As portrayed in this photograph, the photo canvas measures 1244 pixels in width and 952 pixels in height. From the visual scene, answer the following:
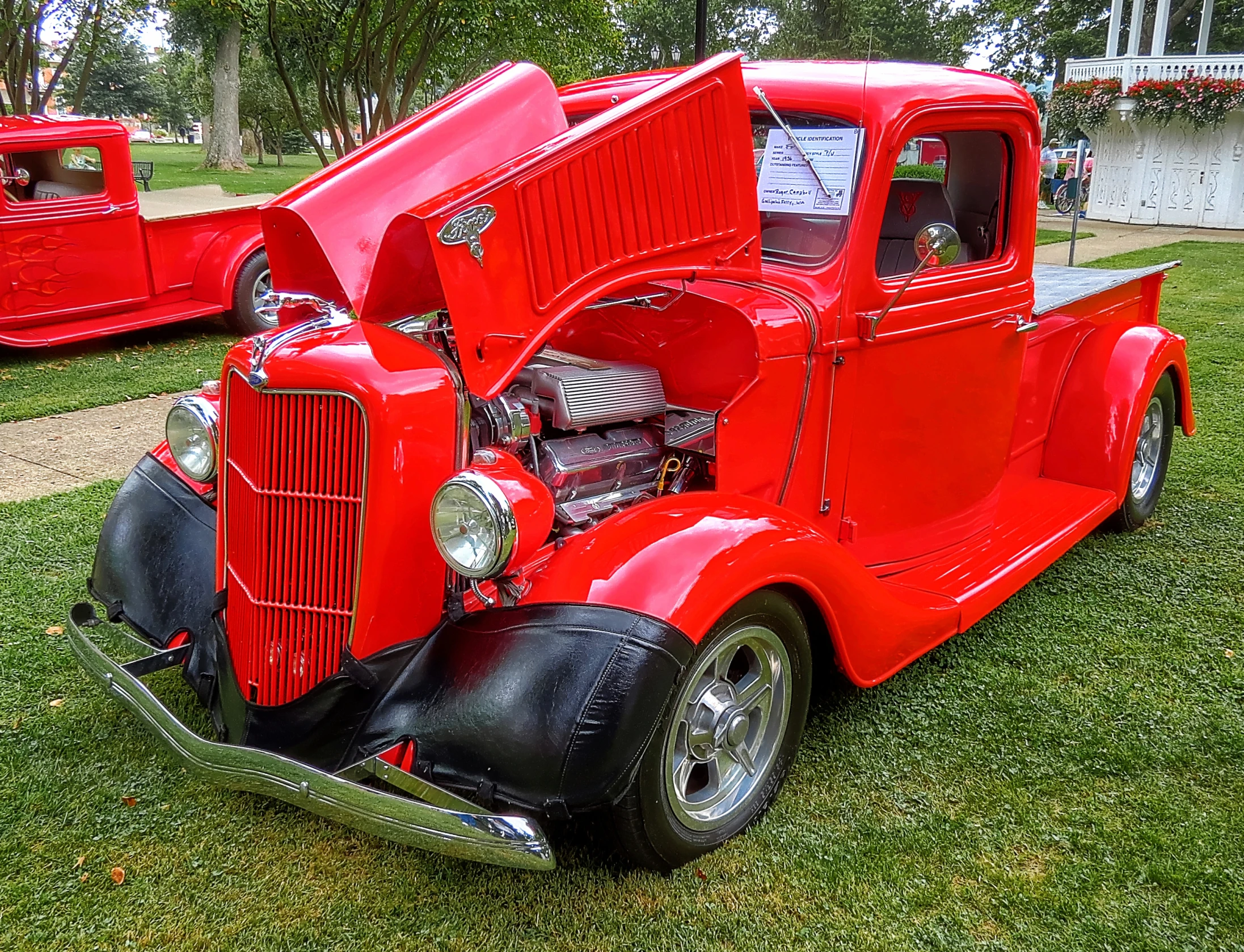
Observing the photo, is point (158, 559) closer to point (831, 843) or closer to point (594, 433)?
point (594, 433)

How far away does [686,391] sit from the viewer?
2994mm

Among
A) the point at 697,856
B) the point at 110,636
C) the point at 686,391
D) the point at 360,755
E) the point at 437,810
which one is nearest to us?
the point at 437,810

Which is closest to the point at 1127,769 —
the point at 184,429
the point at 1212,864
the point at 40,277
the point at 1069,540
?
the point at 1212,864

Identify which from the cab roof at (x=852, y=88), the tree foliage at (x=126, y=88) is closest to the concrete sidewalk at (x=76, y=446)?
the cab roof at (x=852, y=88)

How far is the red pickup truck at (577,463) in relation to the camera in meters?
2.25

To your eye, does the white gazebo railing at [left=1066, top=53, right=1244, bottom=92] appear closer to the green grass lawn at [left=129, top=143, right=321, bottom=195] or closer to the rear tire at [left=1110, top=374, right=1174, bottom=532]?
the green grass lawn at [left=129, top=143, right=321, bottom=195]

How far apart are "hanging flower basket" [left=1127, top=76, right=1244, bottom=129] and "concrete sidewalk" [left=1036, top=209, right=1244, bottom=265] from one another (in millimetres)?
2007

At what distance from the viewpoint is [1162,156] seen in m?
19.7

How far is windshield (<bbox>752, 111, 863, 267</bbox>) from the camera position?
311cm

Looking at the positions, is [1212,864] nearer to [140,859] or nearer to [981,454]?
[981,454]

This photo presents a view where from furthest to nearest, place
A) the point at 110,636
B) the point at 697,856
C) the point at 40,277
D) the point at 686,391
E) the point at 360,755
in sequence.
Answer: the point at 40,277
the point at 110,636
the point at 686,391
the point at 697,856
the point at 360,755

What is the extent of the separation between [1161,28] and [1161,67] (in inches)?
83.9

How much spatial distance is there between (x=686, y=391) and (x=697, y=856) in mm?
1298

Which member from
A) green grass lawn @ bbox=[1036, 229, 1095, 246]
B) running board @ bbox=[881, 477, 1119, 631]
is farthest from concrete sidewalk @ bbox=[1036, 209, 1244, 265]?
running board @ bbox=[881, 477, 1119, 631]
